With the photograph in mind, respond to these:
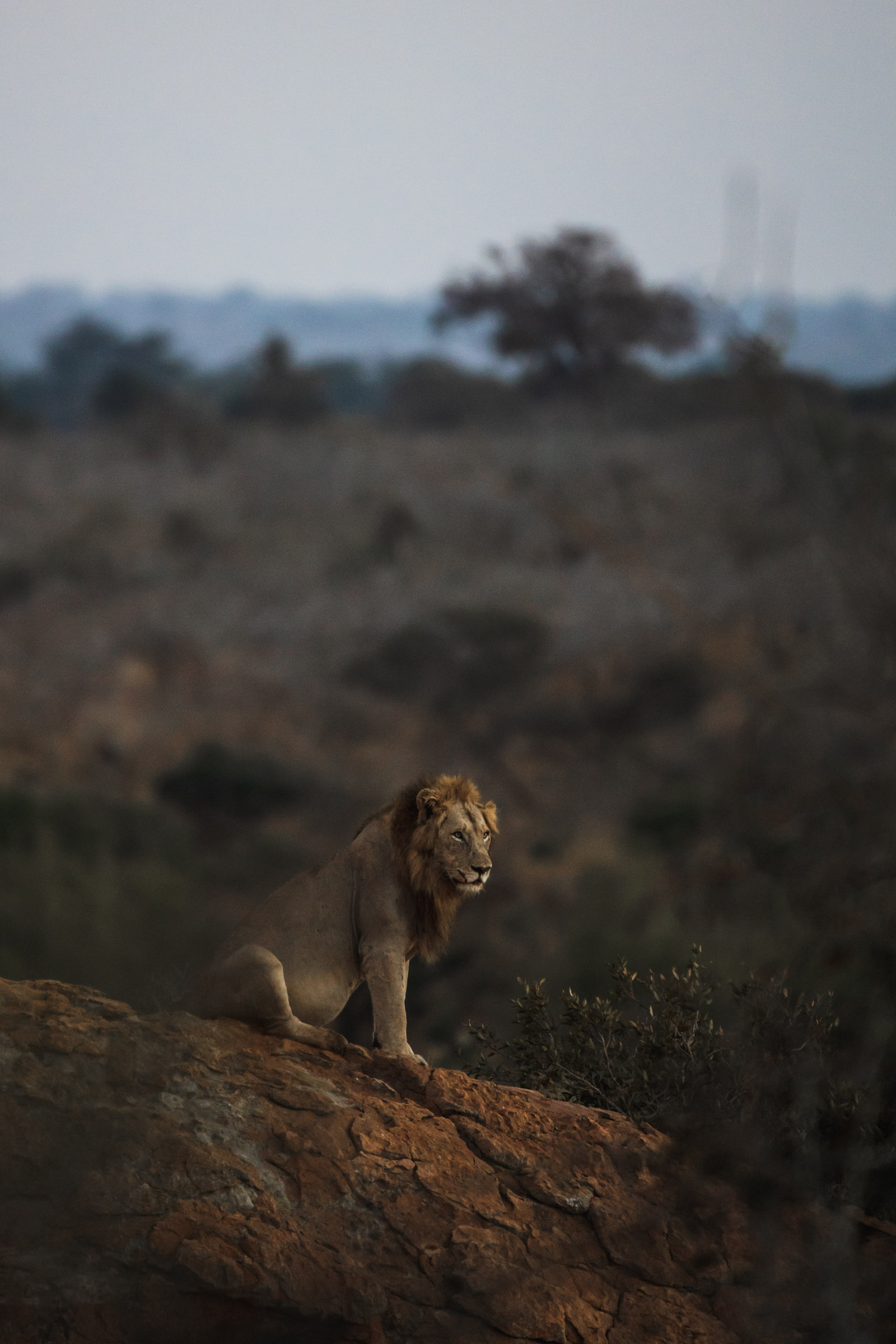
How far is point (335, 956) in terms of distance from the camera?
4625 millimetres

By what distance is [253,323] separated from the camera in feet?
498

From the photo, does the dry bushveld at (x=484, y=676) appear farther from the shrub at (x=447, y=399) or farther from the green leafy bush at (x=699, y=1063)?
the shrub at (x=447, y=399)

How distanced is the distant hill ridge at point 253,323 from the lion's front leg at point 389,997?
43.3 meters

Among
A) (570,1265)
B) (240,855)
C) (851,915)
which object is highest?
(851,915)

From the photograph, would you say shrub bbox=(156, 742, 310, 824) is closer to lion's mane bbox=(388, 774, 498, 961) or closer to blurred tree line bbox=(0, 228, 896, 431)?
blurred tree line bbox=(0, 228, 896, 431)

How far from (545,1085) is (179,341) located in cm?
7157

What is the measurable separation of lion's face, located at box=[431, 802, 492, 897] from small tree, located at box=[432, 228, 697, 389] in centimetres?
3947

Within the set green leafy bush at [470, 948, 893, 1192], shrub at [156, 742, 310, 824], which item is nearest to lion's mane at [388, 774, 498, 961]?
green leafy bush at [470, 948, 893, 1192]

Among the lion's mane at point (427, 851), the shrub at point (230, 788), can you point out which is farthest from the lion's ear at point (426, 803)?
the shrub at point (230, 788)

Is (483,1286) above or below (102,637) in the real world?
above

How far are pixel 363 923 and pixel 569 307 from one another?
4244 cm

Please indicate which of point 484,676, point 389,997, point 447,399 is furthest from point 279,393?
point 389,997

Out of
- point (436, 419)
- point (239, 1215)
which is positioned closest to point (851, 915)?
point (239, 1215)

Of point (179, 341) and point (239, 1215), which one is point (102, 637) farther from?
point (179, 341)
